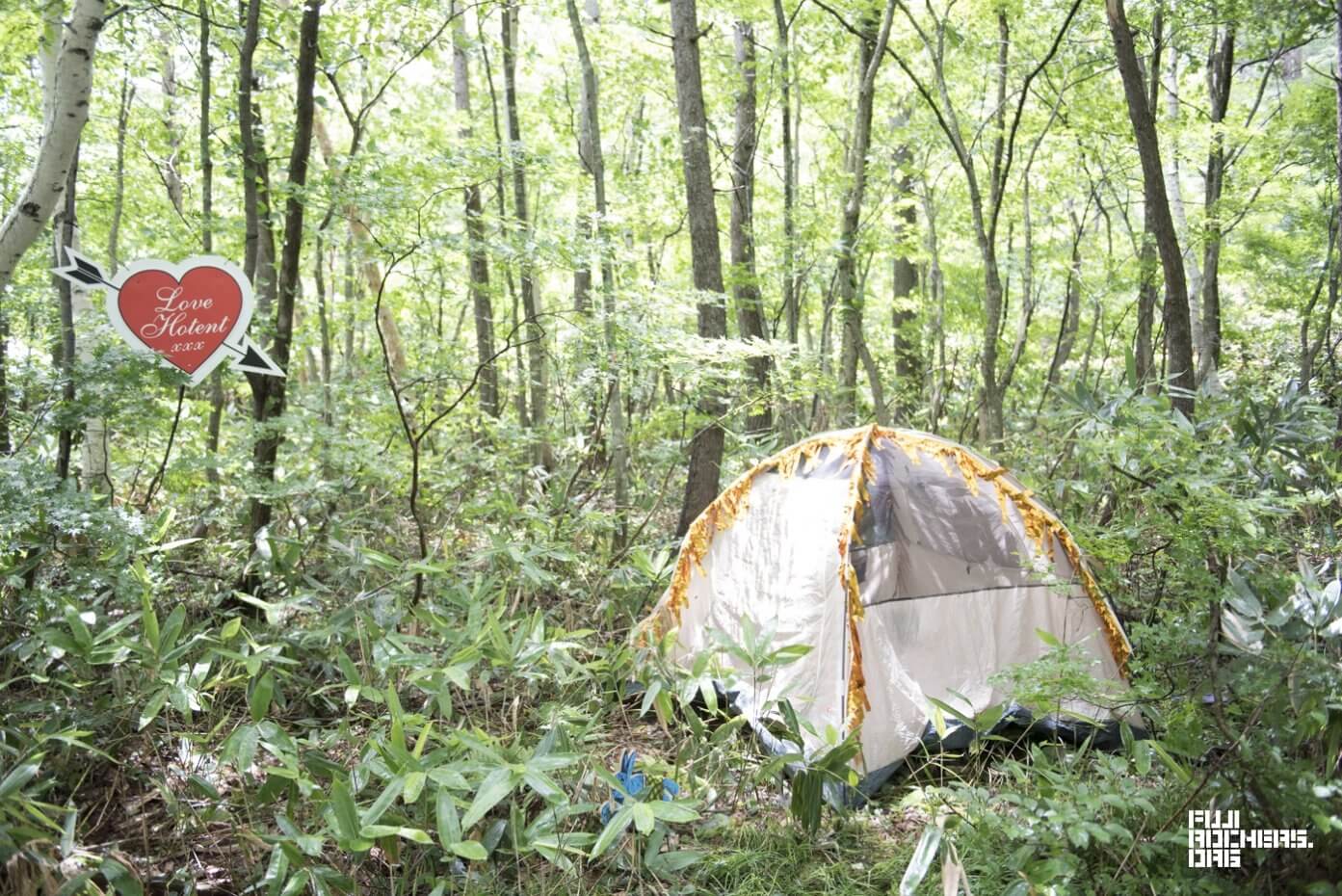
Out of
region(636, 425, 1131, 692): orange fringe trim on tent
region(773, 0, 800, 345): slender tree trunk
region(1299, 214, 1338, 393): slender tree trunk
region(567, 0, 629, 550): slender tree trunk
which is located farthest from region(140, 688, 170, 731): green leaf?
region(1299, 214, 1338, 393): slender tree trunk

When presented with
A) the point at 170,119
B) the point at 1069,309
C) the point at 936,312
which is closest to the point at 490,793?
the point at 170,119

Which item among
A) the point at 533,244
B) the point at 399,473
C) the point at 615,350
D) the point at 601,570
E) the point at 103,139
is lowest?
the point at 601,570

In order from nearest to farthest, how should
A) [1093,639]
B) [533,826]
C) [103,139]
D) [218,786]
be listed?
[533,826] < [218,786] < [1093,639] < [103,139]

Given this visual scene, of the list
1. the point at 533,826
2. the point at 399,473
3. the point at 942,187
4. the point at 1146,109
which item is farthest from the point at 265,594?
the point at 942,187

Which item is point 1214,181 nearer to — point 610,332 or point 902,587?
point 610,332

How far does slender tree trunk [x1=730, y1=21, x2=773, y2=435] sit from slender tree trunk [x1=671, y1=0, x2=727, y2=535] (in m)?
0.38

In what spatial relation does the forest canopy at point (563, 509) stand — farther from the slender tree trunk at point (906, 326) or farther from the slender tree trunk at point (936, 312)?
the slender tree trunk at point (906, 326)

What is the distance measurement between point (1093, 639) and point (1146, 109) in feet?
10.1

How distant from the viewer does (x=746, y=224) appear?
6.79 m

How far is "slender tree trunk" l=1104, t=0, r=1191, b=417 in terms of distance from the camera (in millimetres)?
5145

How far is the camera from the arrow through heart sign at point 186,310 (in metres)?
3.58

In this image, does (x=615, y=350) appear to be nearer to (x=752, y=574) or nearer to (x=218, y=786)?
(x=752, y=574)

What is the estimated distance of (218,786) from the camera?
3264 millimetres

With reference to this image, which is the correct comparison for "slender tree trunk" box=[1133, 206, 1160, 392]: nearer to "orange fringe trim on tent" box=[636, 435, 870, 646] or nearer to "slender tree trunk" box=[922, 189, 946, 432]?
"slender tree trunk" box=[922, 189, 946, 432]
